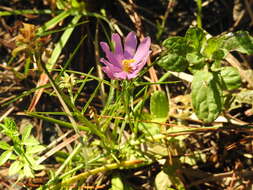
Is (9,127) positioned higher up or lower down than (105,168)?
higher up

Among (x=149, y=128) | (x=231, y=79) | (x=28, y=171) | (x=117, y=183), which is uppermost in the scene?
(x=231, y=79)

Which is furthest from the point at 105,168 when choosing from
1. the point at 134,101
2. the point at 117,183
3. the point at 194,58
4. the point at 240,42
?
the point at 240,42

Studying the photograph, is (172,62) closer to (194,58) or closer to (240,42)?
(194,58)

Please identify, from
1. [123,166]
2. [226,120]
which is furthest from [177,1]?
[123,166]

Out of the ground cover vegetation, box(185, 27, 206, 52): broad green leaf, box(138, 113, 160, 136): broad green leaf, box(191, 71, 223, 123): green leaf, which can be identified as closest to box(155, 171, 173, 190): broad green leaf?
the ground cover vegetation

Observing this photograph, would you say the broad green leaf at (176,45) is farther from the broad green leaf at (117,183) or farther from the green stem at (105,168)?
the broad green leaf at (117,183)

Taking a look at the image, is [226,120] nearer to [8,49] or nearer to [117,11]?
[117,11]

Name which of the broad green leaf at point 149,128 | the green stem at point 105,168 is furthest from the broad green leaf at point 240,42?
the green stem at point 105,168
